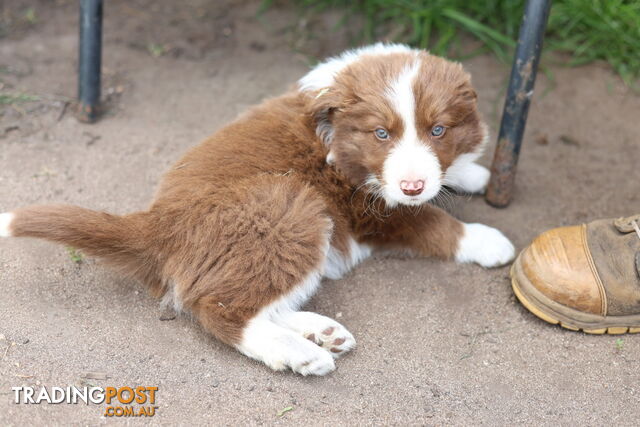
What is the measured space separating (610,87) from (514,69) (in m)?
1.69

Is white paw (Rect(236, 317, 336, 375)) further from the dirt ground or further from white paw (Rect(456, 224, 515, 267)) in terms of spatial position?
white paw (Rect(456, 224, 515, 267))

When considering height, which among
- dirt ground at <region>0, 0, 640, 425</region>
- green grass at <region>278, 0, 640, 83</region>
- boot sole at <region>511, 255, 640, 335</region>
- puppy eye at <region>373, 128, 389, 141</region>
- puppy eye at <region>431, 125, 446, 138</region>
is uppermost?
puppy eye at <region>431, 125, 446, 138</region>

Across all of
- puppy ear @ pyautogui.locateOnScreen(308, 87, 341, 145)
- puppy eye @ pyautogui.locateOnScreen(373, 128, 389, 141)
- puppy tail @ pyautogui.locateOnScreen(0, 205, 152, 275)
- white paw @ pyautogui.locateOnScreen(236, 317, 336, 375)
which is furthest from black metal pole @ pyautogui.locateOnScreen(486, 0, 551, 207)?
puppy tail @ pyautogui.locateOnScreen(0, 205, 152, 275)

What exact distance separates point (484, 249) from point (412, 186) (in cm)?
77

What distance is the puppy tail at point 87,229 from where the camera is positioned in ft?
9.59

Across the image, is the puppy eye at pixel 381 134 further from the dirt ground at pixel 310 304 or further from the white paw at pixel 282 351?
the white paw at pixel 282 351

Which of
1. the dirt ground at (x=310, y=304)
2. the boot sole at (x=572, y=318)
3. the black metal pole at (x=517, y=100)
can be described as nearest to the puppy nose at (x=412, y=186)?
the dirt ground at (x=310, y=304)

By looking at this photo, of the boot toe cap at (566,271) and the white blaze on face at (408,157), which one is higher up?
the white blaze on face at (408,157)

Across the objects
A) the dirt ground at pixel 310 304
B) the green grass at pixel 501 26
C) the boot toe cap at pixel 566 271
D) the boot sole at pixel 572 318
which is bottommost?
the dirt ground at pixel 310 304

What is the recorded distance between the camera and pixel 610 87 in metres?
5.15

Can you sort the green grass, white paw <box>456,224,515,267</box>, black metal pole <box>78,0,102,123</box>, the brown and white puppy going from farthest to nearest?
the green grass < black metal pole <box>78,0,102,123</box> < white paw <box>456,224,515,267</box> < the brown and white puppy

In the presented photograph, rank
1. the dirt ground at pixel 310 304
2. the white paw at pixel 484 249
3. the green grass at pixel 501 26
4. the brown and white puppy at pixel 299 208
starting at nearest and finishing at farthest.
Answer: the dirt ground at pixel 310 304 → the brown and white puppy at pixel 299 208 → the white paw at pixel 484 249 → the green grass at pixel 501 26

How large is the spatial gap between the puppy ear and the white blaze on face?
0.29 m

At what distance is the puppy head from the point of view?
3.24m
